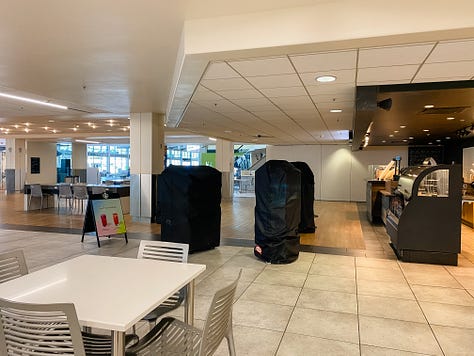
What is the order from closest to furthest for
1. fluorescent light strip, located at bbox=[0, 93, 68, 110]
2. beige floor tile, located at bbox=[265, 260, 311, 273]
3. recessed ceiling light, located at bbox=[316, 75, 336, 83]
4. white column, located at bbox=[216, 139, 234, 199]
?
recessed ceiling light, located at bbox=[316, 75, 336, 83]
beige floor tile, located at bbox=[265, 260, 311, 273]
fluorescent light strip, located at bbox=[0, 93, 68, 110]
white column, located at bbox=[216, 139, 234, 199]

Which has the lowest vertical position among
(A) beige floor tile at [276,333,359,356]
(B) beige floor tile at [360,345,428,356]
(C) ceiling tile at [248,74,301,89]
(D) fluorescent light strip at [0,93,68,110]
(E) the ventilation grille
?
(A) beige floor tile at [276,333,359,356]

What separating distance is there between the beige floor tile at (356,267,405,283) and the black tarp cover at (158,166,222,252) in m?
2.50

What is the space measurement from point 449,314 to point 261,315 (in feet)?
6.37

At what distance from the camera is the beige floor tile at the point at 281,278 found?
4.43 m

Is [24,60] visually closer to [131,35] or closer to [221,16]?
[131,35]

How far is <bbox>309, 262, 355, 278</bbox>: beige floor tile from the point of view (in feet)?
15.8

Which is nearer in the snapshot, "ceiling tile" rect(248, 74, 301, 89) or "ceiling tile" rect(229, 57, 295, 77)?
"ceiling tile" rect(229, 57, 295, 77)

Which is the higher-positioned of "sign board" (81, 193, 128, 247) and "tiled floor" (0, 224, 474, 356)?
"sign board" (81, 193, 128, 247)

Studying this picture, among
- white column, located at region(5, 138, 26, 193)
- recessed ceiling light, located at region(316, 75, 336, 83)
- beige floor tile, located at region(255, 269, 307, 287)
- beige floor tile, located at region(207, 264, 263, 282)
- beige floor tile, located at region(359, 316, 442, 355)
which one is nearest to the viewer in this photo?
beige floor tile, located at region(359, 316, 442, 355)

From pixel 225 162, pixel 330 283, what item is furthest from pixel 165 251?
pixel 225 162

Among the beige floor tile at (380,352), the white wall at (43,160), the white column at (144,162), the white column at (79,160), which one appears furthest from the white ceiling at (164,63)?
the white column at (79,160)

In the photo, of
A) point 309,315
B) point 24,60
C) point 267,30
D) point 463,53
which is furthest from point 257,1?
point 24,60

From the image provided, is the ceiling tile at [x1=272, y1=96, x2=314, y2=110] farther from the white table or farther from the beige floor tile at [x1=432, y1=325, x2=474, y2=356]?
the white table

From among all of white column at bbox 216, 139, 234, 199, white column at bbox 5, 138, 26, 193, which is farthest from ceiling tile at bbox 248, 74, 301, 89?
white column at bbox 5, 138, 26, 193
